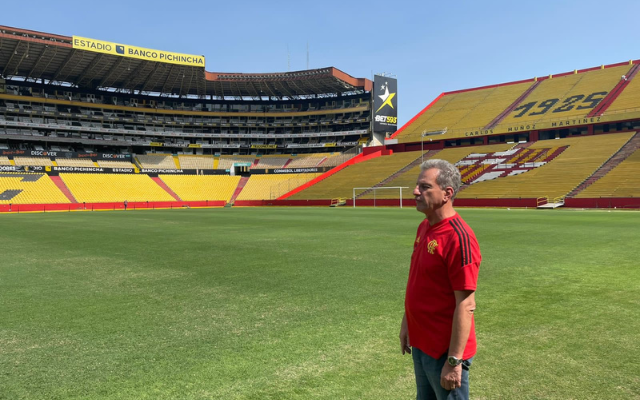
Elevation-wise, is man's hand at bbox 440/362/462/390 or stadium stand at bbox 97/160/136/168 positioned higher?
stadium stand at bbox 97/160/136/168

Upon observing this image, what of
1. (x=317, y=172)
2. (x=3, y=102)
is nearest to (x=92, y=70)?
(x=3, y=102)

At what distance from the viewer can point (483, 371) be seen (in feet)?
13.8

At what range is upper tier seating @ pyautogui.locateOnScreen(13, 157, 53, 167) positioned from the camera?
64375 mm

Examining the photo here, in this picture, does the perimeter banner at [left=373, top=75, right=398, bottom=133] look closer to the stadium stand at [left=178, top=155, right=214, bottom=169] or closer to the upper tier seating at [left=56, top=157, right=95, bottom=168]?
the stadium stand at [left=178, top=155, right=214, bottom=169]

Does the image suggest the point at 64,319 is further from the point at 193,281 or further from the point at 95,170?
the point at 95,170

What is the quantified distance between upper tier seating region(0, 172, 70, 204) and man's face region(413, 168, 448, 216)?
63.5 m

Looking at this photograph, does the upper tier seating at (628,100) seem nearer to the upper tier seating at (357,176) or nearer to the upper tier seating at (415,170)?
the upper tier seating at (415,170)

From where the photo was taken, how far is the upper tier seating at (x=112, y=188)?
60156 mm

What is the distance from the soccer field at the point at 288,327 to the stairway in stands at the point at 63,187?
52314 millimetres

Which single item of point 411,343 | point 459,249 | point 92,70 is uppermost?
→ point 92,70

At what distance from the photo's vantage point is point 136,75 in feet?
241

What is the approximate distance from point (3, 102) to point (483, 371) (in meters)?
88.0

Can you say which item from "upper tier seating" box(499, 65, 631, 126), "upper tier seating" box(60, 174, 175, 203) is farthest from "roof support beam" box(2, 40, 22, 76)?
"upper tier seating" box(499, 65, 631, 126)

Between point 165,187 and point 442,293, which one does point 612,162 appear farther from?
point 165,187
